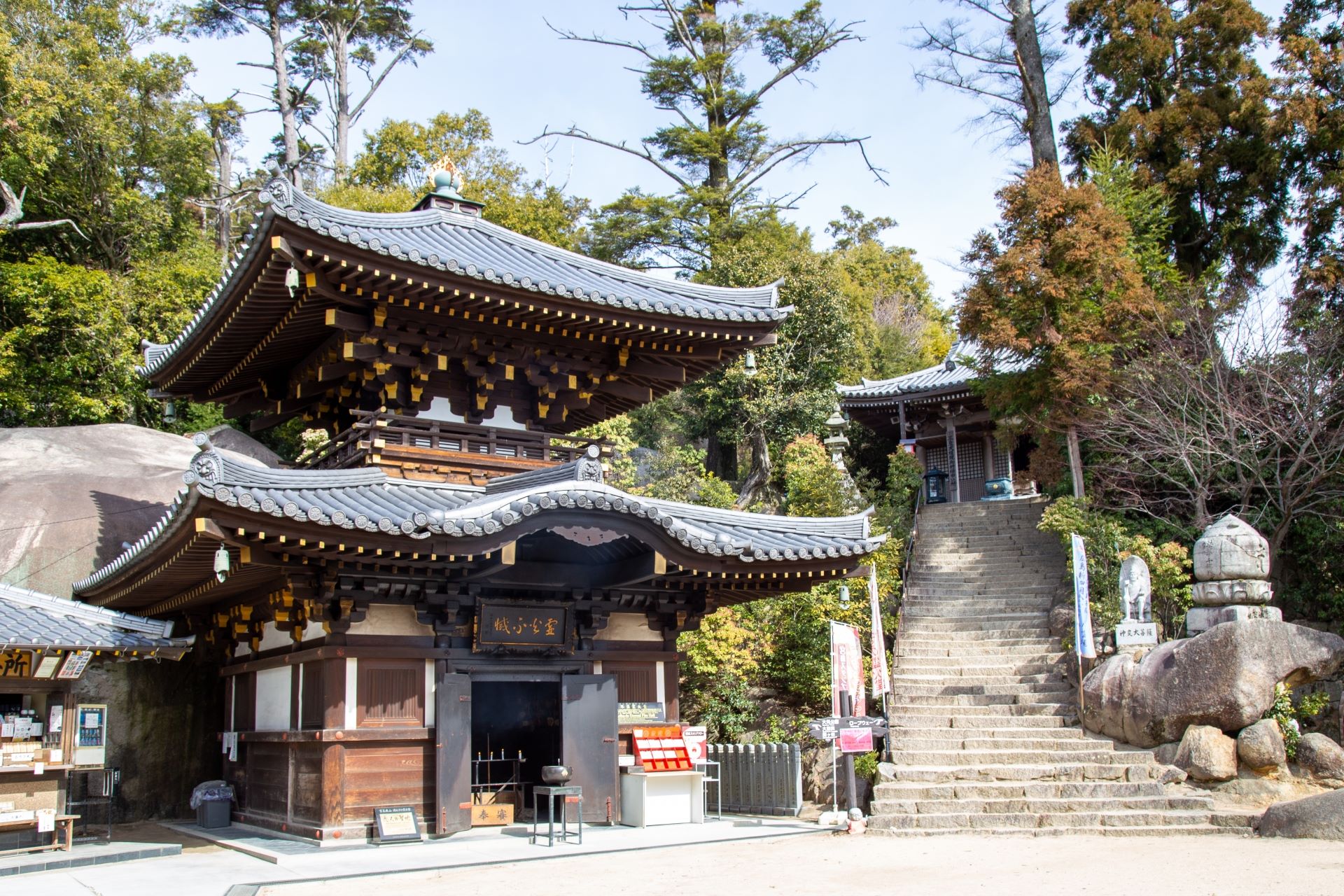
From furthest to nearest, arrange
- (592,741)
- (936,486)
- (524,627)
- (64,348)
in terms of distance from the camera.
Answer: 1. (936,486)
2. (64,348)
3. (592,741)
4. (524,627)

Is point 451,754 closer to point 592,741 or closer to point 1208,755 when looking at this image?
point 592,741

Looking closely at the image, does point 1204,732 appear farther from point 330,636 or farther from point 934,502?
point 934,502

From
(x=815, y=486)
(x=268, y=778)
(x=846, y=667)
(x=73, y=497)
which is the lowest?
(x=268, y=778)

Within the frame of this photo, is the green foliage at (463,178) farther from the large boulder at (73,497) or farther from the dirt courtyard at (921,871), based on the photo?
the dirt courtyard at (921,871)

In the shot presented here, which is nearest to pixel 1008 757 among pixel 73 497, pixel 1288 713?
pixel 1288 713

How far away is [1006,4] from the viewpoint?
2838cm

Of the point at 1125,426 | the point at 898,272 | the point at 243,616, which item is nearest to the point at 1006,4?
the point at 1125,426

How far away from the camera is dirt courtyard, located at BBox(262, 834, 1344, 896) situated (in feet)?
27.7

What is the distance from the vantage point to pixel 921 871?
31.1ft

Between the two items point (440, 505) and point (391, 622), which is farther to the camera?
point (391, 622)

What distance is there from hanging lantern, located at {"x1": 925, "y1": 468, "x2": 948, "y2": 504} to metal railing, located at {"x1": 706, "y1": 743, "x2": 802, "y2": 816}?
49.4 feet

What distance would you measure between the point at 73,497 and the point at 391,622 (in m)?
7.57

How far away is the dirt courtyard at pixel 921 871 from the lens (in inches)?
332

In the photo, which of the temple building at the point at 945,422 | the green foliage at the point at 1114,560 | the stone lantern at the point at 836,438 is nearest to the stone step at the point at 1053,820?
the green foliage at the point at 1114,560
